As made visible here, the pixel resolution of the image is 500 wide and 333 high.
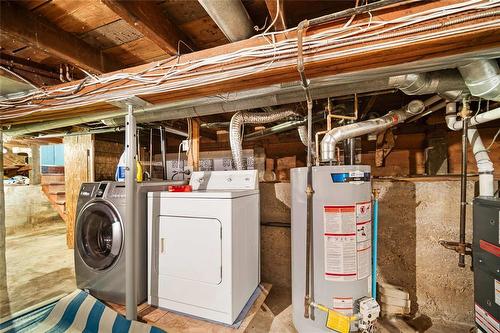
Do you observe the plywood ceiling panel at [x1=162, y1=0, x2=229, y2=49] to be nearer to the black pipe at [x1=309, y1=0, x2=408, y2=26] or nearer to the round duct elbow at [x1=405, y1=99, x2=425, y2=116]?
the black pipe at [x1=309, y1=0, x2=408, y2=26]

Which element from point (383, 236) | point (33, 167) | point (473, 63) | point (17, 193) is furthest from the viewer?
point (33, 167)

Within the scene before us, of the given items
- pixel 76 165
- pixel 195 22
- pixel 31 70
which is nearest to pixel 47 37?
pixel 31 70

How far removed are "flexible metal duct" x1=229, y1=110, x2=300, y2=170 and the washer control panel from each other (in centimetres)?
17

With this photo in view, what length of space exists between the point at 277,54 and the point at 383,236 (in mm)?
1832

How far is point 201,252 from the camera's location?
149cm

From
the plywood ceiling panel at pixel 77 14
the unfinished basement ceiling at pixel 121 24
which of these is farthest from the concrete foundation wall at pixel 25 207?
the plywood ceiling panel at pixel 77 14

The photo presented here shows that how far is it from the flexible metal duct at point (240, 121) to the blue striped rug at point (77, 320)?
1.48 meters

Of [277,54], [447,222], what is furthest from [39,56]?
[447,222]

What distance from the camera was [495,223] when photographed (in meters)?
1.24

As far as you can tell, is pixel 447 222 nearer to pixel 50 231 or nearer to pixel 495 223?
pixel 495 223

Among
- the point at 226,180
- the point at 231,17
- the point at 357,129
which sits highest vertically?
the point at 231,17

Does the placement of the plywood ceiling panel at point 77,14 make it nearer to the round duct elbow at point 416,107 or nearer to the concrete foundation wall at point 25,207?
the round duct elbow at point 416,107

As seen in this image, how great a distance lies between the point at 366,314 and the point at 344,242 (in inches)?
17.9

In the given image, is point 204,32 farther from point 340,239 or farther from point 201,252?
point 340,239
